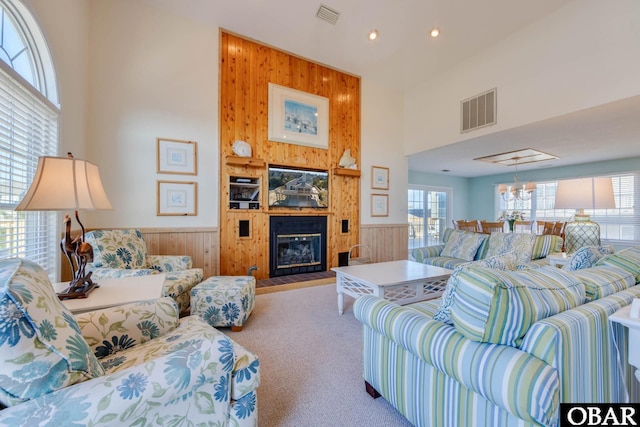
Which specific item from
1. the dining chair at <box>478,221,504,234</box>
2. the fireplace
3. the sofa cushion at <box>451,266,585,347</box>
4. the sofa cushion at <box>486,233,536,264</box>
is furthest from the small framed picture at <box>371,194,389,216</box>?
the sofa cushion at <box>451,266,585,347</box>

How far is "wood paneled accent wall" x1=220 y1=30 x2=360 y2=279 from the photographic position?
152 inches

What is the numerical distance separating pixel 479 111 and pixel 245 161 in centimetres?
368

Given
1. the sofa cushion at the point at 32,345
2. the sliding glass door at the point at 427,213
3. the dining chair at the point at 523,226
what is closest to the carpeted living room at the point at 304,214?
the sofa cushion at the point at 32,345

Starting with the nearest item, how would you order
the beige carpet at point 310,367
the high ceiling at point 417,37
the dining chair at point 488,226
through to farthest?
1. the beige carpet at point 310,367
2. the high ceiling at point 417,37
3. the dining chair at point 488,226

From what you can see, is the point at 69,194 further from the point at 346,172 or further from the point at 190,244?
the point at 346,172

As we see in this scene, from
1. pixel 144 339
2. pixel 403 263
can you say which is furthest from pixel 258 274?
pixel 144 339

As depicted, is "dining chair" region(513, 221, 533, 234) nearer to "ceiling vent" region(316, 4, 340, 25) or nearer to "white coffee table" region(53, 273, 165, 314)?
"ceiling vent" region(316, 4, 340, 25)

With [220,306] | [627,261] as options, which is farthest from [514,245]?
[220,306]

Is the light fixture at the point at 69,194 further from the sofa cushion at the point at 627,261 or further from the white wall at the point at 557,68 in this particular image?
the white wall at the point at 557,68

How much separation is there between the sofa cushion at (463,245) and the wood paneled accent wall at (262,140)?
A: 167cm

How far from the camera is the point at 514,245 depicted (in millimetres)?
3275

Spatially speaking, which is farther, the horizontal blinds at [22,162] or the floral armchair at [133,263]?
the floral armchair at [133,263]

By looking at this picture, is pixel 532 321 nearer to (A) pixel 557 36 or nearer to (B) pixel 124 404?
(B) pixel 124 404

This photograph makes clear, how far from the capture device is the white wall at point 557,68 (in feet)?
9.14
